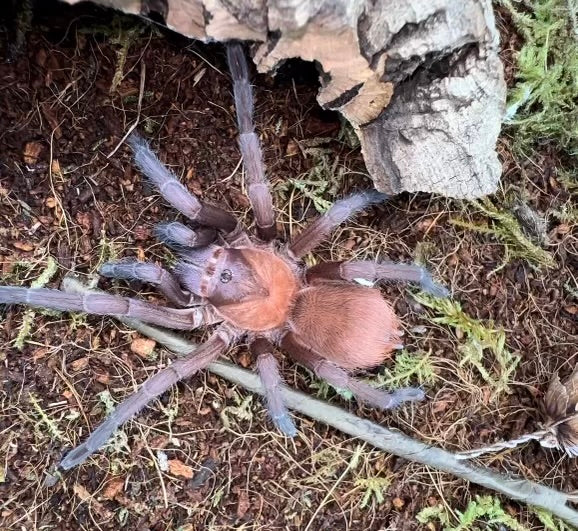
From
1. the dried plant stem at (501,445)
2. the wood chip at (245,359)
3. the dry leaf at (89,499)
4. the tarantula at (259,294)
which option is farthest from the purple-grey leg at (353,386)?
the dry leaf at (89,499)

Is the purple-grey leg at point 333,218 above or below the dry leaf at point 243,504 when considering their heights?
above

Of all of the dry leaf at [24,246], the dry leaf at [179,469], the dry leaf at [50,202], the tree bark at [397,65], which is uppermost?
the tree bark at [397,65]

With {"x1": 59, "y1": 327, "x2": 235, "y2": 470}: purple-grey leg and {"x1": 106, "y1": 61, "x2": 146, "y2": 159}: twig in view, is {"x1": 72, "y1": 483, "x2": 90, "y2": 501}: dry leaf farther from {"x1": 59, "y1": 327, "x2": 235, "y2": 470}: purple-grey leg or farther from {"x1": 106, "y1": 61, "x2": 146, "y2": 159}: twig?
{"x1": 106, "y1": 61, "x2": 146, "y2": 159}: twig

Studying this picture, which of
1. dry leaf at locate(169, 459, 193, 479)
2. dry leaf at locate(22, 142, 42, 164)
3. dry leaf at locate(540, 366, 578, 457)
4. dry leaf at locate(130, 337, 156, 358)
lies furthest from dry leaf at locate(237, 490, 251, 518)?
dry leaf at locate(22, 142, 42, 164)

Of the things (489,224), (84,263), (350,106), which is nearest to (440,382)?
(489,224)

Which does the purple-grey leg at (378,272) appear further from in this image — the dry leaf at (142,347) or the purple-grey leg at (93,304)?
the dry leaf at (142,347)

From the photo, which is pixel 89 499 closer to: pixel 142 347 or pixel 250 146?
pixel 142 347
